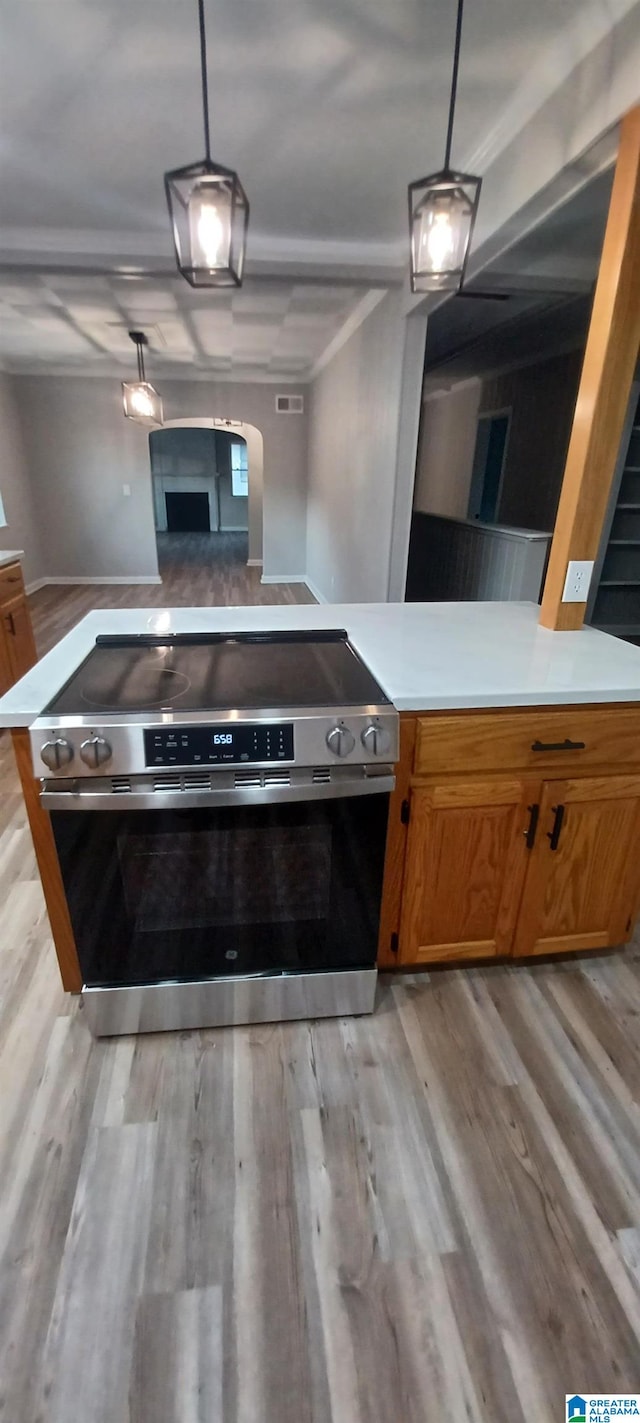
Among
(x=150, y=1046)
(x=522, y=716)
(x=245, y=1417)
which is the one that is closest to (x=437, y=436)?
(x=522, y=716)

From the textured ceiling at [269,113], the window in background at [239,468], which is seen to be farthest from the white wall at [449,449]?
the window in background at [239,468]

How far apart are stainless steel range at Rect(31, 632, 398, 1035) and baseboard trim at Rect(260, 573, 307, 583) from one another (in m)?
6.69

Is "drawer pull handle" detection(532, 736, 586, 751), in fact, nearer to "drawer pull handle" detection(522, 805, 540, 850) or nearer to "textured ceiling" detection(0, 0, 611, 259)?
"drawer pull handle" detection(522, 805, 540, 850)

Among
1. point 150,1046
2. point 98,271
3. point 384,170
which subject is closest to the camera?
point 150,1046

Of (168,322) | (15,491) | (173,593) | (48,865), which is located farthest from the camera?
(173,593)

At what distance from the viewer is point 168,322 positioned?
195 inches

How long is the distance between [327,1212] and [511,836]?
905 millimetres

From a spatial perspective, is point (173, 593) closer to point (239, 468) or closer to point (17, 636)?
point (17, 636)

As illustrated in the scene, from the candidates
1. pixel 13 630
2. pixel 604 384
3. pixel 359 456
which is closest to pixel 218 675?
pixel 604 384

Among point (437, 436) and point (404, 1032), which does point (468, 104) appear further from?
point (437, 436)

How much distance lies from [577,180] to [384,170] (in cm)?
82

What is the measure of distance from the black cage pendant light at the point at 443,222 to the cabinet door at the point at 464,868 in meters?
1.19

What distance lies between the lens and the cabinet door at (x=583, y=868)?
159cm

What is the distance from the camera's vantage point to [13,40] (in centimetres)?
171
